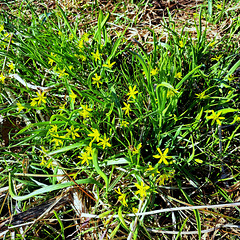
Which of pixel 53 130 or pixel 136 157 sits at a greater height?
A: pixel 53 130

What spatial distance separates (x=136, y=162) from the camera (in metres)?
1.68

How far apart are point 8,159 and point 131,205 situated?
1227mm

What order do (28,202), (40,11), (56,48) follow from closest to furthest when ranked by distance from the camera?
(28,202)
(56,48)
(40,11)

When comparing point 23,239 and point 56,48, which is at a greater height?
point 56,48

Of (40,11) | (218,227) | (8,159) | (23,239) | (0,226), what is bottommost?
(218,227)

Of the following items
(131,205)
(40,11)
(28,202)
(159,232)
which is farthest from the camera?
(40,11)

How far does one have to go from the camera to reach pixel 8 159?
2090mm

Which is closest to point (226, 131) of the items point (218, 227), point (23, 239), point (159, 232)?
point (218, 227)

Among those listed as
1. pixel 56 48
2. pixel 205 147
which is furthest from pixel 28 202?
pixel 205 147

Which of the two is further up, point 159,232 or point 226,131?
point 226,131

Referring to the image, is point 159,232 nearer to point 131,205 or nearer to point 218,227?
point 131,205

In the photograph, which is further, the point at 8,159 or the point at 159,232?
the point at 8,159

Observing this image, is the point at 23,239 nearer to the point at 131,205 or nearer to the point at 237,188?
the point at 131,205

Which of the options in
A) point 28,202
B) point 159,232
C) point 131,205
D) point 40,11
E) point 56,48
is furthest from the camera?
point 40,11
